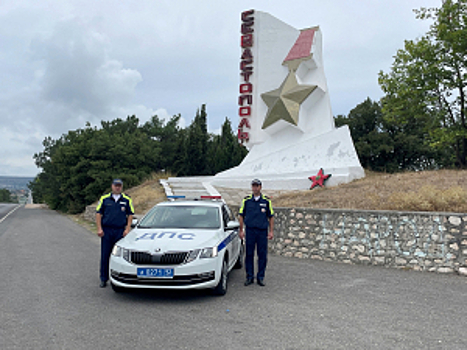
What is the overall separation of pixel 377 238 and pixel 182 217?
4.32 meters

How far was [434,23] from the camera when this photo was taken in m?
21.6

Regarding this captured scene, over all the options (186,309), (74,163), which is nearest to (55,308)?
(186,309)

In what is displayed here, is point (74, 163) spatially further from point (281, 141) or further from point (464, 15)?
point (464, 15)

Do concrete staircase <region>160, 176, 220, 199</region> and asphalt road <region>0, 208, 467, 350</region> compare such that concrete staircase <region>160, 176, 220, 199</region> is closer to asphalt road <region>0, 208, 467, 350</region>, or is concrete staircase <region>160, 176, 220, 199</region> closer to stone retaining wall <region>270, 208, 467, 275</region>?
stone retaining wall <region>270, 208, 467, 275</region>

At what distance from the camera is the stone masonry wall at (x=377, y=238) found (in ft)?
25.2

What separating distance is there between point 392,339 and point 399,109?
20.4m

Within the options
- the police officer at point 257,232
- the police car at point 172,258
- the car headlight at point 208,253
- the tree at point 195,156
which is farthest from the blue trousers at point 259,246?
the tree at point 195,156

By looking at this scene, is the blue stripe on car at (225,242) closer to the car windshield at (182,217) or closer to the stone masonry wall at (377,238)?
the car windshield at (182,217)

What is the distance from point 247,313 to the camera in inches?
197

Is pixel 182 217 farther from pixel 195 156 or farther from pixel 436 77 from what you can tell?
pixel 195 156

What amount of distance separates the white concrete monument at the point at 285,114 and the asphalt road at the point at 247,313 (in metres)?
13.8

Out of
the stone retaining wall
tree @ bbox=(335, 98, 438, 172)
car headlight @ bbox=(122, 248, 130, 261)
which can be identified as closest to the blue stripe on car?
car headlight @ bbox=(122, 248, 130, 261)

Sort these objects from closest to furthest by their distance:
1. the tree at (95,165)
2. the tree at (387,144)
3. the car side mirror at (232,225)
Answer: the car side mirror at (232,225) → the tree at (95,165) → the tree at (387,144)

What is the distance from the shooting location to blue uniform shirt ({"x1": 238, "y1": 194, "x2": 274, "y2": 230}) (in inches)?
261
